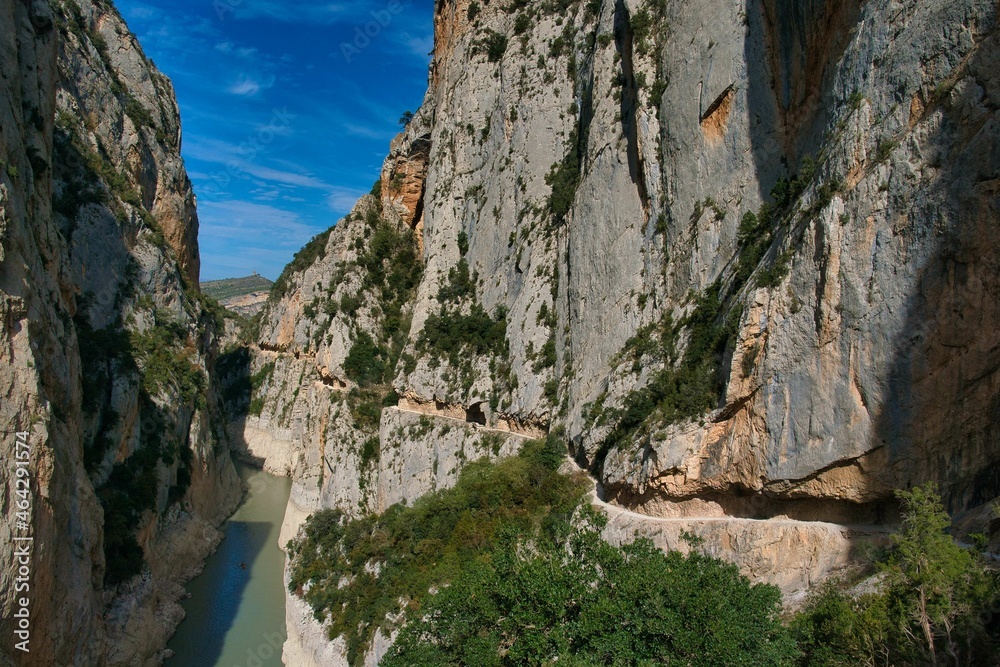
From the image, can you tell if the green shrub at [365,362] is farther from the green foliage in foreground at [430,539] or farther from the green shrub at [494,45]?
the green shrub at [494,45]

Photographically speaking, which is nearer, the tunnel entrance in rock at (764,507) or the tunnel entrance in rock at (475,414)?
the tunnel entrance in rock at (764,507)

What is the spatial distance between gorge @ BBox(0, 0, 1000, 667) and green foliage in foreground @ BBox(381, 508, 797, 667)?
3.09m

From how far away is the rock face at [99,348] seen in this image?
12.9m

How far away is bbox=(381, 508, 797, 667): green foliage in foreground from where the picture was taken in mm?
8422

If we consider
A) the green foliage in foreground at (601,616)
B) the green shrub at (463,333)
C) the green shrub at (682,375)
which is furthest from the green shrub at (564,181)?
the green foliage in foreground at (601,616)

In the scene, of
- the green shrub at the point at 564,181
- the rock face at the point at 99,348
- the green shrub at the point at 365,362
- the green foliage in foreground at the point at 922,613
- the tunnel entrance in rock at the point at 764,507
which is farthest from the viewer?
the green shrub at the point at 365,362

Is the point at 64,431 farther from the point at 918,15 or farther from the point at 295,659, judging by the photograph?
the point at 918,15

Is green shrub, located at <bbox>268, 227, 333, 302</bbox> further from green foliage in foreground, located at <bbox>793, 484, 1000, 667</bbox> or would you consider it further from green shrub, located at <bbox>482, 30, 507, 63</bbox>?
green foliage in foreground, located at <bbox>793, 484, 1000, 667</bbox>

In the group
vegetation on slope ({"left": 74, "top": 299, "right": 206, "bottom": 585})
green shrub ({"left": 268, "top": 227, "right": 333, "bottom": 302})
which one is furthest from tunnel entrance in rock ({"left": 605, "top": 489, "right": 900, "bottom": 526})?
green shrub ({"left": 268, "top": 227, "right": 333, "bottom": 302})

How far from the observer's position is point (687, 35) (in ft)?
65.2

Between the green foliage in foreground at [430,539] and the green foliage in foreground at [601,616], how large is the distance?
14.8 feet

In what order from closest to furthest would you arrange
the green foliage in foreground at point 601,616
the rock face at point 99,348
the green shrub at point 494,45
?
the green foliage in foreground at point 601,616
the rock face at point 99,348
the green shrub at point 494,45

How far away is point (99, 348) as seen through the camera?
25.1 meters

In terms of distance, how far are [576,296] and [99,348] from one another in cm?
1987
